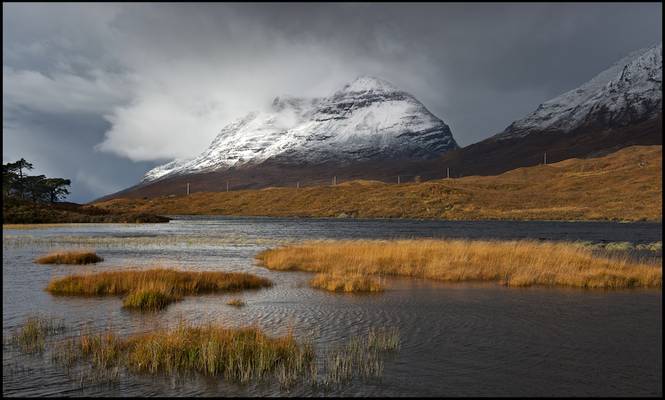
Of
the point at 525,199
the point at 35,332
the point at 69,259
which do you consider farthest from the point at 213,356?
the point at 525,199

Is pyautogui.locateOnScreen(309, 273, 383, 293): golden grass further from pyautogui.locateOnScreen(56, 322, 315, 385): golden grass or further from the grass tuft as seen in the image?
pyautogui.locateOnScreen(56, 322, 315, 385): golden grass

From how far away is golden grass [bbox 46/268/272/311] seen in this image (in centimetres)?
2419

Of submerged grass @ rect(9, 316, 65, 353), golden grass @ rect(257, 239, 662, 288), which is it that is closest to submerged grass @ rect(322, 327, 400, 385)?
submerged grass @ rect(9, 316, 65, 353)

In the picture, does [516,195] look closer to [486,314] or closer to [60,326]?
[486,314]

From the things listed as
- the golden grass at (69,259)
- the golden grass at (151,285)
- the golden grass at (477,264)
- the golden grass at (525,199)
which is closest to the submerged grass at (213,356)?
the golden grass at (151,285)

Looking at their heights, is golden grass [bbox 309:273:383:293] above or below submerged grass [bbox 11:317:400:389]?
above

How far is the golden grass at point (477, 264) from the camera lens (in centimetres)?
3244

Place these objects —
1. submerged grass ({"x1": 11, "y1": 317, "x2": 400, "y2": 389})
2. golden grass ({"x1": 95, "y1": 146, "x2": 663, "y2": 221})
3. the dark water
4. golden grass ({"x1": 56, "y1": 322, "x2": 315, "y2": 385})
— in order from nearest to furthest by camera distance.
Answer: the dark water
submerged grass ({"x1": 11, "y1": 317, "x2": 400, "y2": 389})
golden grass ({"x1": 56, "y1": 322, "x2": 315, "y2": 385})
golden grass ({"x1": 95, "y1": 146, "x2": 663, "y2": 221})

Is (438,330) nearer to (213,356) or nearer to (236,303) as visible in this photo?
(213,356)

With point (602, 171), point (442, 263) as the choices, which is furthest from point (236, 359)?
point (602, 171)

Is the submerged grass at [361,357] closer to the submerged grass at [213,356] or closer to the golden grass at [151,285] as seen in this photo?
the submerged grass at [213,356]

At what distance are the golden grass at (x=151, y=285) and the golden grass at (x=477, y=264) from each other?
7.53 meters

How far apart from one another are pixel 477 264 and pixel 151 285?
22822 mm

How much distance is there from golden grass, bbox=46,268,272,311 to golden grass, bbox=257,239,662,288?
753cm
